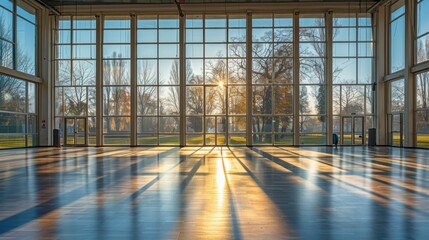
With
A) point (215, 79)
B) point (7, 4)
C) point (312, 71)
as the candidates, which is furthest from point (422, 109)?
point (7, 4)

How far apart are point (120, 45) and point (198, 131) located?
826 cm

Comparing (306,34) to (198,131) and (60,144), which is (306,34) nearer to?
(198,131)

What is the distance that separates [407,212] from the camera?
192 inches

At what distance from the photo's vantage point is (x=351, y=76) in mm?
22891

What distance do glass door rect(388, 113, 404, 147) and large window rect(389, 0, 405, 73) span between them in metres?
3.06

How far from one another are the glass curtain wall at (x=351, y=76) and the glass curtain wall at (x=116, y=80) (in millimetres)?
14444

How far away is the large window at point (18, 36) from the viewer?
19.8 metres

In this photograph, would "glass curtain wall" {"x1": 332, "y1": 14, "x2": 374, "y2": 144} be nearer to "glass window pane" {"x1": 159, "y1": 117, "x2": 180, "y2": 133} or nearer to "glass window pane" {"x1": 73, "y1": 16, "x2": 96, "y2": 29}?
"glass window pane" {"x1": 159, "y1": 117, "x2": 180, "y2": 133}

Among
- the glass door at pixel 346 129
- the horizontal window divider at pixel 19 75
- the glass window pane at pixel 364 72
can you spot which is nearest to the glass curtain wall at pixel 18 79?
the horizontal window divider at pixel 19 75

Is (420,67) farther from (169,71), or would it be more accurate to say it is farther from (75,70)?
(75,70)

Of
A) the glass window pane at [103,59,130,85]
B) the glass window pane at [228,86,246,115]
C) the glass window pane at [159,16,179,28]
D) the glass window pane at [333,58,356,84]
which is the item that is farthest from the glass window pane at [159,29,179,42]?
the glass window pane at [333,58,356,84]

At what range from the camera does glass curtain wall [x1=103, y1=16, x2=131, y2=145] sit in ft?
74.9

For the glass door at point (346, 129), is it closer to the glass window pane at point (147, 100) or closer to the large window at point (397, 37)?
the large window at point (397, 37)

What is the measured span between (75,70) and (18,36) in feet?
13.2
